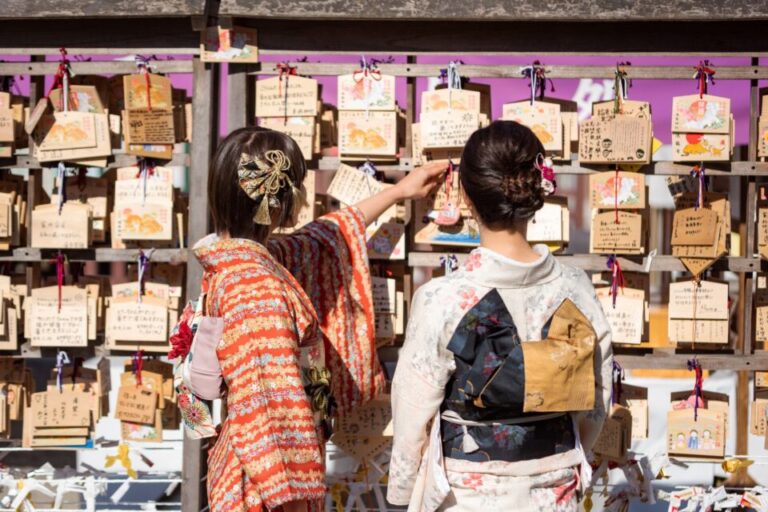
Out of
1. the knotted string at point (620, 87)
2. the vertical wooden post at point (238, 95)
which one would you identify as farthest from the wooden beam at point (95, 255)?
the knotted string at point (620, 87)

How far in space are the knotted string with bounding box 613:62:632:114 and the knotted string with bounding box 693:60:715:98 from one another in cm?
22

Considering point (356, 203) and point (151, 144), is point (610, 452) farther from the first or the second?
point (151, 144)

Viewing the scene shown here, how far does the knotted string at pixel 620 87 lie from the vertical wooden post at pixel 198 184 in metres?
1.30

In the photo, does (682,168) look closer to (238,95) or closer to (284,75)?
(284,75)

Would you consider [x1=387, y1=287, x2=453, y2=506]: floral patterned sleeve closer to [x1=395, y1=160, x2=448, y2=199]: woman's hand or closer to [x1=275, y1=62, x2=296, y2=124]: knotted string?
[x1=395, y1=160, x2=448, y2=199]: woman's hand

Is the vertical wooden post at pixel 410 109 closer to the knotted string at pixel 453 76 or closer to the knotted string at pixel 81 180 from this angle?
the knotted string at pixel 453 76

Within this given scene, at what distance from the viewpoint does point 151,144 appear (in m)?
3.01

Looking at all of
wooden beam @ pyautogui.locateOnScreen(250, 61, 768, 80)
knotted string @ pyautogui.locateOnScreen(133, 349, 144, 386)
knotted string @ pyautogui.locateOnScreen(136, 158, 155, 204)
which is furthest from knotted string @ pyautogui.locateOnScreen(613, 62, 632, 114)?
knotted string @ pyautogui.locateOnScreen(133, 349, 144, 386)

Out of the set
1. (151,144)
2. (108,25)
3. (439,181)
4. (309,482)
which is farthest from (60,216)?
(309,482)

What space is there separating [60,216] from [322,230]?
999 millimetres

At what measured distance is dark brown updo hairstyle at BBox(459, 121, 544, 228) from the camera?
192cm

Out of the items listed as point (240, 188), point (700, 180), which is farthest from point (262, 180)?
point (700, 180)

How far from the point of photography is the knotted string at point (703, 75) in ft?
9.38

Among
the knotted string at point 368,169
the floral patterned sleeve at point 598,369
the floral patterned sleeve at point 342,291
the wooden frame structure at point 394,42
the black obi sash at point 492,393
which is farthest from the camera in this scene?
the knotted string at point 368,169
